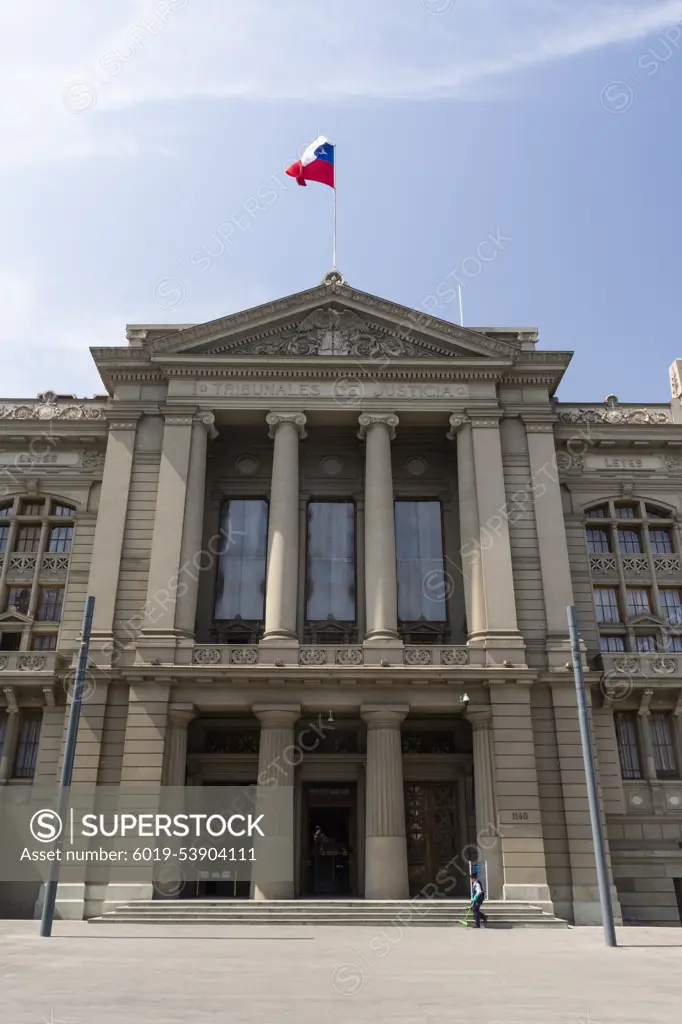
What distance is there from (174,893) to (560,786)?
13.7 meters

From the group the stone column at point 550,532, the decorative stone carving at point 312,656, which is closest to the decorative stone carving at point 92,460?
the decorative stone carving at point 312,656

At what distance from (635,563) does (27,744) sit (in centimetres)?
2605

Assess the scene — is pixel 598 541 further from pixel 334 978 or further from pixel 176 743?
pixel 334 978

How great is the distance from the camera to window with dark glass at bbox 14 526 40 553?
109ft

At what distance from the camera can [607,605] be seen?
32.7m

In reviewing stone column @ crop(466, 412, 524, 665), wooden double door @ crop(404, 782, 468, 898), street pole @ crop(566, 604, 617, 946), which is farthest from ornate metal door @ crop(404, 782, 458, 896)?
street pole @ crop(566, 604, 617, 946)

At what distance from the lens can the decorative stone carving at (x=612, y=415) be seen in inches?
1378

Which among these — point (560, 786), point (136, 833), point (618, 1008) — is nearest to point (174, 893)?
point (136, 833)

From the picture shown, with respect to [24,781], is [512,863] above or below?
below

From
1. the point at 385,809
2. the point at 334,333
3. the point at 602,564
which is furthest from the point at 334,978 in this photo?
the point at 334,333

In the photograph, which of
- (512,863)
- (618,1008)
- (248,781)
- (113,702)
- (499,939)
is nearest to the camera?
(618,1008)

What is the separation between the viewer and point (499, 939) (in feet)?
65.7

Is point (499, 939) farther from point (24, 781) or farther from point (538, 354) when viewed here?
point (538, 354)

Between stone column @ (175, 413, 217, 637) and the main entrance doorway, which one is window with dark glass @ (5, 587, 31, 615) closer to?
stone column @ (175, 413, 217, 637)
